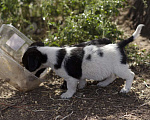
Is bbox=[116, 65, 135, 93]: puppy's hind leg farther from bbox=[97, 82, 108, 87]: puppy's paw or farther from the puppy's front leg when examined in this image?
the puppy's front leg

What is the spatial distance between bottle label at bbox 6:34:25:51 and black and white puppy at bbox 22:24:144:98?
3.38 feet

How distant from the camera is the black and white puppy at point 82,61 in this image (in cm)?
436

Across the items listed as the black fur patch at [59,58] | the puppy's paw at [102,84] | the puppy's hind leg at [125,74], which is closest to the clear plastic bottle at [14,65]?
the black fur patch at [59,58]

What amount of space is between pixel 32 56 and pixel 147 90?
2.31 m

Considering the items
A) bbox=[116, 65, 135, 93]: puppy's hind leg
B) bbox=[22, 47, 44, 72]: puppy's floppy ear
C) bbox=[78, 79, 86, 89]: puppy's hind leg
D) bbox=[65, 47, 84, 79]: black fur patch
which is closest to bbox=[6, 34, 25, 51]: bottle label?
bbox=[22, 47, 44, 72]: puppy's floppy ear

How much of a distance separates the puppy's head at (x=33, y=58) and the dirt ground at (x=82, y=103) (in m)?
0.67

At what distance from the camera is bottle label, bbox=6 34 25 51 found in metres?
5.39

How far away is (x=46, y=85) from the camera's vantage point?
5.31 meters

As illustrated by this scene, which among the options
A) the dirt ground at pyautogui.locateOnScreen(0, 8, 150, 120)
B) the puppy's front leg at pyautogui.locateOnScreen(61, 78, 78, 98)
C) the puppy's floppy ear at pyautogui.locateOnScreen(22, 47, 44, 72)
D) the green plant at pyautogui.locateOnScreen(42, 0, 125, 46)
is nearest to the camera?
the dirt ground at pyautogui.locateOnScreen(0, 8, 150, 120)

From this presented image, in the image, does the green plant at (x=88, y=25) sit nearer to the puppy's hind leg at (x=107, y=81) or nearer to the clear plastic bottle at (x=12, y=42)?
the clear plastic bottle at (x=12, y=42)

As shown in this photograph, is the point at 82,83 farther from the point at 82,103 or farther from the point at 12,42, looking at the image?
the point at 12,42

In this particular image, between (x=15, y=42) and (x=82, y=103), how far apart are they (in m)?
2.15

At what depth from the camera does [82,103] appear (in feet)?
14.3

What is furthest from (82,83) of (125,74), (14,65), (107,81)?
(14,65)
